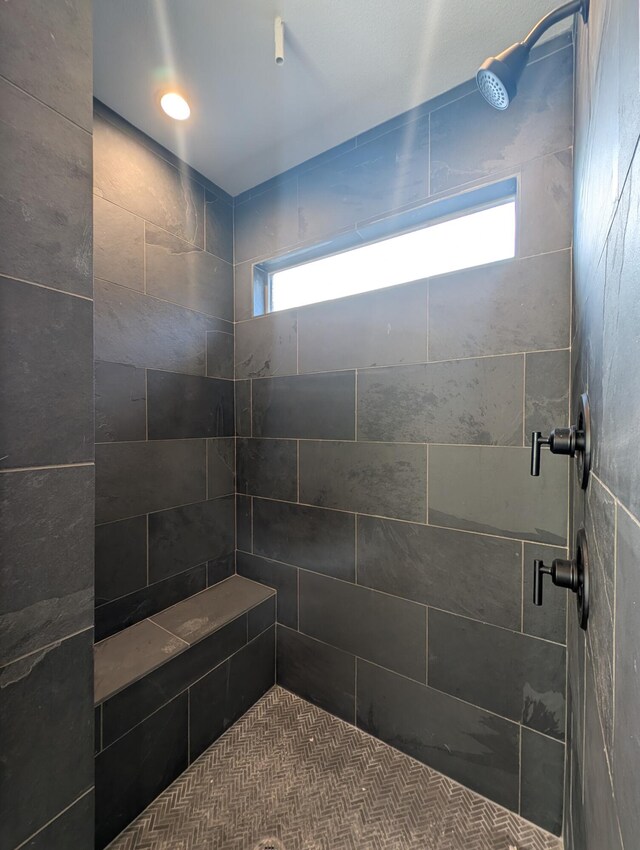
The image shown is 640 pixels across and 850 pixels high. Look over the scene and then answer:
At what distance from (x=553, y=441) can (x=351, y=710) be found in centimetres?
154

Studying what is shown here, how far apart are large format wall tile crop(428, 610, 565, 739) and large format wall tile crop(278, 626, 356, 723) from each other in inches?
16.5

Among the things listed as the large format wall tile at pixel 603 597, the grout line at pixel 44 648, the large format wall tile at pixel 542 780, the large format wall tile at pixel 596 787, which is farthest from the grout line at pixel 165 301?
the large format wall tile at pixel 542 780

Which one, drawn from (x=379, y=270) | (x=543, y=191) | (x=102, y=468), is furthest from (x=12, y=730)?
(x=543, y=191)

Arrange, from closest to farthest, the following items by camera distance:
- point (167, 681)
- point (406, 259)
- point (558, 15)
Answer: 1. point (558, 15)
2. point (167, 681)
3. point (406, 259)

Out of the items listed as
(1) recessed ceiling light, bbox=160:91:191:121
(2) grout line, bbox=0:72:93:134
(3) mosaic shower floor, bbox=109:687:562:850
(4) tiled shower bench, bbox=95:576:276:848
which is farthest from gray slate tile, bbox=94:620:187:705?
(1) recessed ceiling light, bbox=160:91:191:121

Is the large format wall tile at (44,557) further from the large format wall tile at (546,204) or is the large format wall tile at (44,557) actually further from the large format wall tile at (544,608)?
the large format wall tile at (546,204)

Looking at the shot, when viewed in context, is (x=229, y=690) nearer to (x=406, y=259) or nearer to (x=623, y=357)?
(x=623, y=357)

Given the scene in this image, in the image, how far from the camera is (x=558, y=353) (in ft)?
3.74

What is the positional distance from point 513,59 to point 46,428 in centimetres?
144

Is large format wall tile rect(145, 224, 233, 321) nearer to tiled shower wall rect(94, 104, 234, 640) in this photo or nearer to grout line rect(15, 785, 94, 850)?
tiled shower wall rect(94, 104, 234, 640)

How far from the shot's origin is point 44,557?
0.71m

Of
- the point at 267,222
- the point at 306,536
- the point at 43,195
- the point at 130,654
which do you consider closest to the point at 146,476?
the point at 130,654

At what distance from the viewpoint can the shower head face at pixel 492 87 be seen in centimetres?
88

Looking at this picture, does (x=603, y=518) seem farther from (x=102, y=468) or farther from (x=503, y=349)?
(x=102, y=468)
